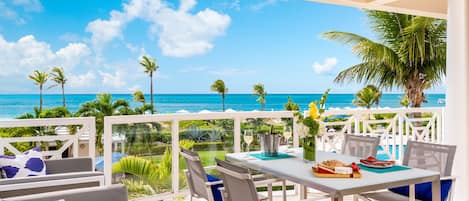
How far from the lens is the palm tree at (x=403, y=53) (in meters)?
8.33

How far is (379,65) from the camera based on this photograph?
9.48 metres

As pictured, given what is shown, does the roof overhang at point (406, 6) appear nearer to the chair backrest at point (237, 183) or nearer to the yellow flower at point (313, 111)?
the yellow flower at point (313, 111)

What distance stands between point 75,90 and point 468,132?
29.2 metres

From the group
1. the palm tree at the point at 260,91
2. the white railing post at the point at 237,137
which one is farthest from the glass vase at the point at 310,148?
the palm tree at the point at 260,91

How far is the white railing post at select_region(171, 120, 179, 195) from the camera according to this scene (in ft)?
14.0

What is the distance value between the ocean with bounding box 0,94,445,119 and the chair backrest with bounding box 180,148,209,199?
2723 centimetres

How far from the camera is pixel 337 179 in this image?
2375 millimetres

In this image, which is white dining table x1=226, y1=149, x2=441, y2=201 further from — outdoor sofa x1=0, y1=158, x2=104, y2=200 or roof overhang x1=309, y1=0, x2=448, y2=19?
roof overhang x1=309, y1=0, x2=448, y2=19

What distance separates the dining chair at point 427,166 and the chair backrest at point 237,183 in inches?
48.4

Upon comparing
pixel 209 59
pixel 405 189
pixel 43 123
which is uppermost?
pixel 209 59

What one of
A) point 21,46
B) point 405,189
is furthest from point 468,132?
point 21,46

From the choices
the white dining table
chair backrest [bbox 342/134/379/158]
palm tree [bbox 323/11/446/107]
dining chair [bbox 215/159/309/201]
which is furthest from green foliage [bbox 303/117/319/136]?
palm tree [bbox 323/11/446/107]

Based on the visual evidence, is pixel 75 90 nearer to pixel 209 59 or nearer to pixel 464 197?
pixel 209 59

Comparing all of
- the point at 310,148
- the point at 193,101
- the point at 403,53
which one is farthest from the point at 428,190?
the point at 193,101
